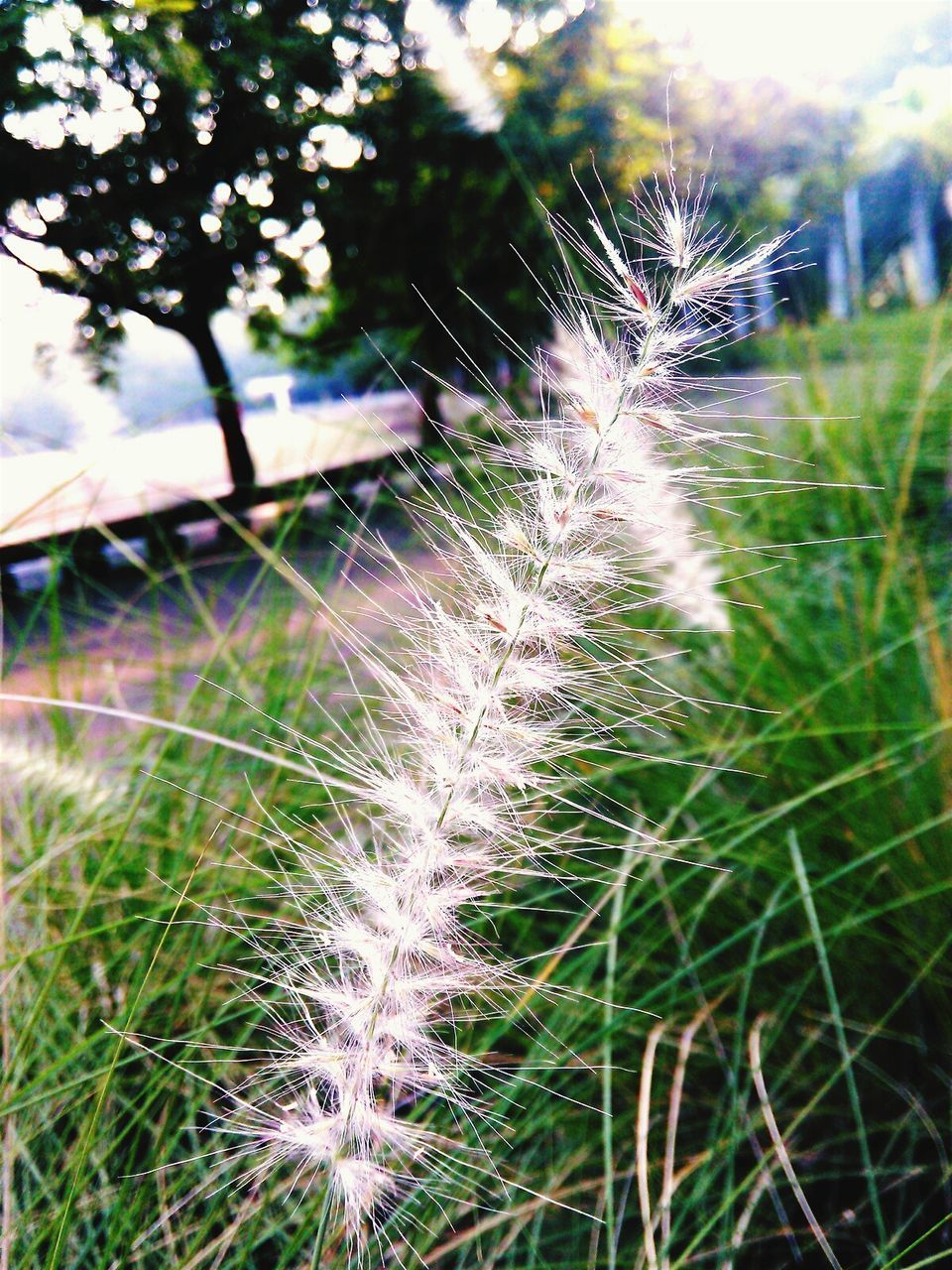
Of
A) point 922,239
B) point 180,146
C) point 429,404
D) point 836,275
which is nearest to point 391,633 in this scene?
point 429,404

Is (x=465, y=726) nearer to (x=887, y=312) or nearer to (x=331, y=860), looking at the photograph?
(x=331, y=860)

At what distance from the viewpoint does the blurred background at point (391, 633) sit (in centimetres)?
60

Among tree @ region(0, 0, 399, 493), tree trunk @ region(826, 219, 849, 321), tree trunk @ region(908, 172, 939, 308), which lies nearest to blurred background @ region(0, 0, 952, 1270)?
tree @ region(0, 0, 399, 493)

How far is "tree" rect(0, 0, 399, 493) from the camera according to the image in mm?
965

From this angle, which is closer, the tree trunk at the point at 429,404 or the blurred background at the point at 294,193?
the blurred background at the point at 294,193

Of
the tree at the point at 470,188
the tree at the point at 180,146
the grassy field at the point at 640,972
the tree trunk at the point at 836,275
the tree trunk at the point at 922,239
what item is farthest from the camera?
the tree trunk at the point at 922,239

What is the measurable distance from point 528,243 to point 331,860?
1.34 meters

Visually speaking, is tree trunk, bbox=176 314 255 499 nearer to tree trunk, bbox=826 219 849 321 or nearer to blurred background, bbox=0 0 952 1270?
blurred background, bbox=0 0 952 1270

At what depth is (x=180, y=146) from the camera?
3.52 ft

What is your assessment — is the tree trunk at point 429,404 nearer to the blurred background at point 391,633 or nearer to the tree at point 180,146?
the blurred background at point 391,633

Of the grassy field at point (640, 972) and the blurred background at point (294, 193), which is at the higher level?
the blurred background at point (294, 193)

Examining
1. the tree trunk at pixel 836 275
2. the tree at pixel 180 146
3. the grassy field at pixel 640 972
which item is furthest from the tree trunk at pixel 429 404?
the tree trunk at pixel 836 275

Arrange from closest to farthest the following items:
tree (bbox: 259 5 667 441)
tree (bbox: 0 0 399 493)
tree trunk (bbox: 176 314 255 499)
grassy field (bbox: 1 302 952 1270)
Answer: grassy field (bbox: 1 302 952 1270), tree (bbox: 0 0 399 493), tree trunk (bbox: 176 314 255 499), tree (bbox: 259 5 667 441)

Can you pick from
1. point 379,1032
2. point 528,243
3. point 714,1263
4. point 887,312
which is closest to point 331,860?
point 379,1032
